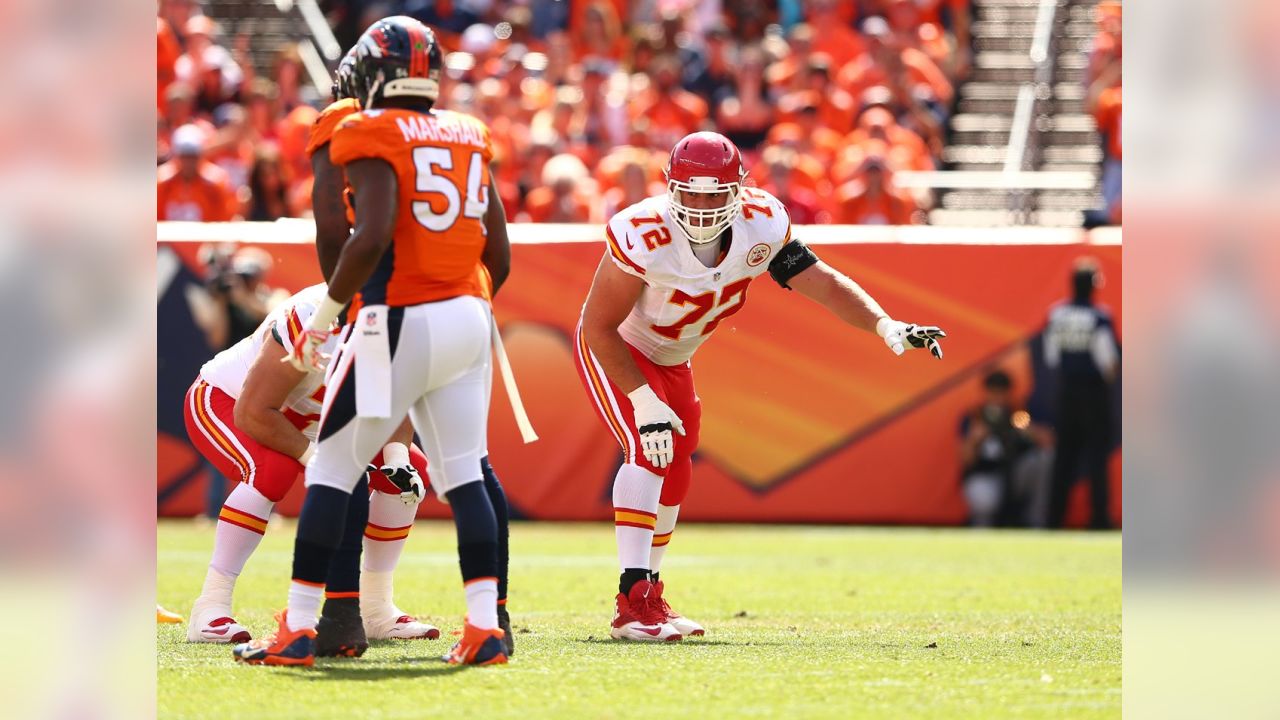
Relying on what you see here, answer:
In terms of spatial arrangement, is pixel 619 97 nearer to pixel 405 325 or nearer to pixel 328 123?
pixel 328 123

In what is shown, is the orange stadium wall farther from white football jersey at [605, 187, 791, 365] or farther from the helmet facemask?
the helmet facemask

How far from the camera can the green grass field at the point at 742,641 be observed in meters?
4.73

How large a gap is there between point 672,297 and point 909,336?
0.93m

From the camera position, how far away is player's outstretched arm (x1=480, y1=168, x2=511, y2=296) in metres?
5.62

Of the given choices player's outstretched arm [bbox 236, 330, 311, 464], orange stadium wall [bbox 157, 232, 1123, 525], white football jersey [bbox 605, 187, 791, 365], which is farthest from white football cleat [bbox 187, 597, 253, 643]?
orange stadium wall [bbox 157, 232, 1123, 525]

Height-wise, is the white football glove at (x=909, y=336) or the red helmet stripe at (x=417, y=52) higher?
the red helmet stripe at (x=417, y=52)

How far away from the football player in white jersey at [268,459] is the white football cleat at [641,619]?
714 mm

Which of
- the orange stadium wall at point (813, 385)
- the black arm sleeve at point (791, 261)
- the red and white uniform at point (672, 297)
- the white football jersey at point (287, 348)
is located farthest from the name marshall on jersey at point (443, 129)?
the orange stadium wall at point (813, 385)

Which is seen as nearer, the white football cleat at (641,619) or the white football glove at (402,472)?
the white football glove at (402,472)

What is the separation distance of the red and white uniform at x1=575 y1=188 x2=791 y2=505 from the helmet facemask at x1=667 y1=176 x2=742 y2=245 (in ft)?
0.21

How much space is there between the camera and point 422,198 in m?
5.21

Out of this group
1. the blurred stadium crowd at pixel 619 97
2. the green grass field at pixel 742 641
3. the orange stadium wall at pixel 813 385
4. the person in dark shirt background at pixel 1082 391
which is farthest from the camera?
the blurred stadium crowd at pixel 619 97

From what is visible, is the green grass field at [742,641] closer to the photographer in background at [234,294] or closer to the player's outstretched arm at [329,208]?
the player's outstretched arm at [329,208]

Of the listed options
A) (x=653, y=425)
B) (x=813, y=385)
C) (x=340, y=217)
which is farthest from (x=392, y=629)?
(x=813, y=385)
